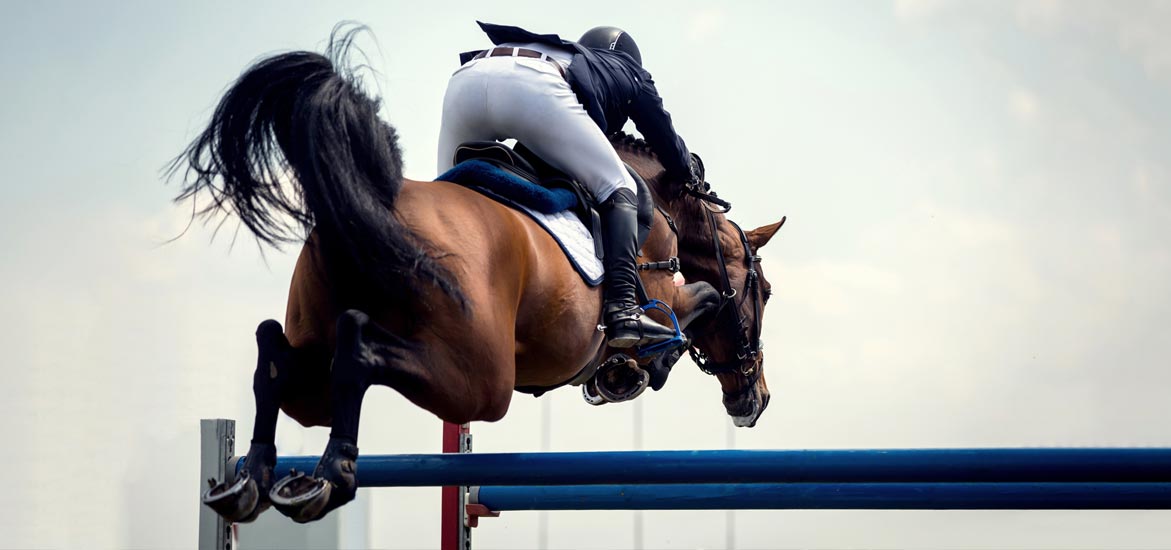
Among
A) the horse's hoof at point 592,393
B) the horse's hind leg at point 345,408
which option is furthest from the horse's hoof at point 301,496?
the horse's hoof at point 592,393

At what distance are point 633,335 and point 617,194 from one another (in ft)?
1.13

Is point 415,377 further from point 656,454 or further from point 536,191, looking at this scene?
point 536,191

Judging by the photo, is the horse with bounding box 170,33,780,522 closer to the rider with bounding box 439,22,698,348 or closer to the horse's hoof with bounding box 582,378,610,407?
the rider with bounding box 439,22,698,348

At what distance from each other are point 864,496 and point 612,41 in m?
1.36

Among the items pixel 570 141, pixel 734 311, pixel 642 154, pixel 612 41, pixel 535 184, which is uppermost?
pixel 612 41

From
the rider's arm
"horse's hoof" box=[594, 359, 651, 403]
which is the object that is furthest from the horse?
the rider's arm

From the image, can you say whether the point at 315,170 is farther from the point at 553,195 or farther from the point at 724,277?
the point at 724,277

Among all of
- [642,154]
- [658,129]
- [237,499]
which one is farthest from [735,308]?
[237,499]

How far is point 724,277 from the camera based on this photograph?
12.0 feet

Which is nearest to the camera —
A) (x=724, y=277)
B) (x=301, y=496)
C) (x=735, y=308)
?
(x=301, y=496)

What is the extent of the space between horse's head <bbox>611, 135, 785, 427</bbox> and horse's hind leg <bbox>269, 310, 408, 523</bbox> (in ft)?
4.74

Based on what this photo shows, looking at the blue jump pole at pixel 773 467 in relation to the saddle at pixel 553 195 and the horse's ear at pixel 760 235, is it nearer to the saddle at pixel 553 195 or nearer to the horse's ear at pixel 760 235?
the saddle at pixel 553 195

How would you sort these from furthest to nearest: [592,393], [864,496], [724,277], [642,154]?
[724,277]
[642,154]
[592,393]
[864,496]

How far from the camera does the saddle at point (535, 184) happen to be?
8.53 ft
